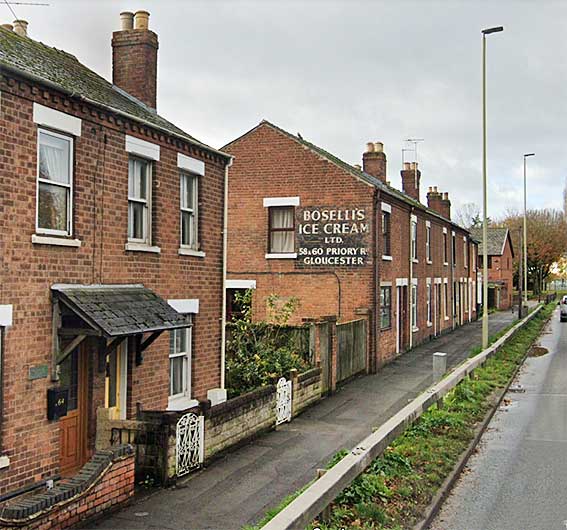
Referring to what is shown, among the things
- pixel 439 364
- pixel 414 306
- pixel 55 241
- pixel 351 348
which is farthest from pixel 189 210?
pixel 414 306

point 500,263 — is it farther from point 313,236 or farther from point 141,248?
point 141,248

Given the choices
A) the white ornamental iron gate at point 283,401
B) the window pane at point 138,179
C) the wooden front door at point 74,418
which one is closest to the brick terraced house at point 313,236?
the white ornamental iron gate at point 283,401

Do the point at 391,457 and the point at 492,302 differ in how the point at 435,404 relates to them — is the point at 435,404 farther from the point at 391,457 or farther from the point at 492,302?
the point at 492,302

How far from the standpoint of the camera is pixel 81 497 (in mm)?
8688

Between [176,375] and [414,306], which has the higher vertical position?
[414,306]

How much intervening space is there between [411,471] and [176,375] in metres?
6.20

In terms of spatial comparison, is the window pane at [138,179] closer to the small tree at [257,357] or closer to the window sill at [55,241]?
the window sill at [55,241]

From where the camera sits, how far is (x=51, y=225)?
1023cm

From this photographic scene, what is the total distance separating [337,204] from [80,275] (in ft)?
45.6

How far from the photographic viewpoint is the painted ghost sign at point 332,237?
2319 centimetres

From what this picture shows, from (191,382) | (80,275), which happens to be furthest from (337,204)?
(80,275)

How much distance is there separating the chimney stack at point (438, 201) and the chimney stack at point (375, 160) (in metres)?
11.6

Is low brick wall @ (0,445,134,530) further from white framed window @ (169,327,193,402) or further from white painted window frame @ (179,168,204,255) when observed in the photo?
white painted window frame @ (179,168,204,255)

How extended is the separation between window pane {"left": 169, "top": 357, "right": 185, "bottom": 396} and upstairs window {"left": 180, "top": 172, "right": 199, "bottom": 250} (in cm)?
230
